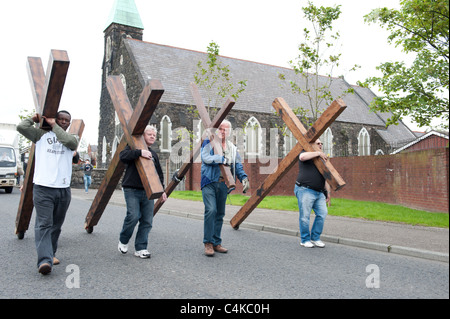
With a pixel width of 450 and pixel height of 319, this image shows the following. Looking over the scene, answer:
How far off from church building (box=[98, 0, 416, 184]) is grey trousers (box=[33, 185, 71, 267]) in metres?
21.2

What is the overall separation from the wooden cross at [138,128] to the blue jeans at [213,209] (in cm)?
116

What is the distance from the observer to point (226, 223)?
9266 mm

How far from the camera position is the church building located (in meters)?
27.7

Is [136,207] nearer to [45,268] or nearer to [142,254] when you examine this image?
[142,254]

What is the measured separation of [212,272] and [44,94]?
10.0ft

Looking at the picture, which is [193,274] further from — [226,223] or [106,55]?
[106,55]

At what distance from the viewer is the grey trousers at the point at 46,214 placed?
432cm

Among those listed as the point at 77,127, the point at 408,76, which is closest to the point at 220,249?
the point at 77,127

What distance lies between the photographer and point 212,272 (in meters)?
4.52

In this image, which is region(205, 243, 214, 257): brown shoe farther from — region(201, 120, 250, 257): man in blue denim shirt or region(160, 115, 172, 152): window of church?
region(160, 115, 172, 152): window of church

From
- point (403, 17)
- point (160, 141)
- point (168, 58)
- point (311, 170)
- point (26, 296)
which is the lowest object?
point (26, 296)

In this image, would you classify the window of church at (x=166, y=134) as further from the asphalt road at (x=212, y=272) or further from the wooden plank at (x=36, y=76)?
the wooden plank at (x=36, y=76)

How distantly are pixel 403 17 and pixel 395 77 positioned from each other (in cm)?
182
